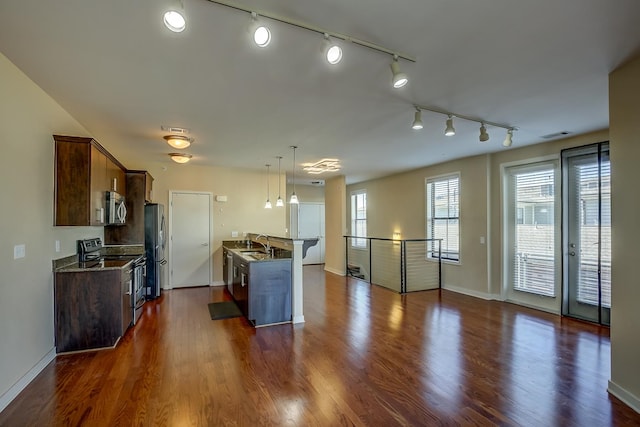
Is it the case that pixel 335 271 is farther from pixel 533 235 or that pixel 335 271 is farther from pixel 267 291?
pixel 533 235

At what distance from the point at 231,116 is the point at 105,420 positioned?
3013mm

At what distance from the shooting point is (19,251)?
267 centimetres

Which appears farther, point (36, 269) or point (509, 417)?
point (36, 269)

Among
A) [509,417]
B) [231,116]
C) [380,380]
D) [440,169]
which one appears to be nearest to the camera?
[509,417]

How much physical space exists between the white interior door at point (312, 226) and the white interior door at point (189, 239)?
389cm

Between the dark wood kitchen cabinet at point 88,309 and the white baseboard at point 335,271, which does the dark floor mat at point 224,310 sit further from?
the white baseboard at point 335,271

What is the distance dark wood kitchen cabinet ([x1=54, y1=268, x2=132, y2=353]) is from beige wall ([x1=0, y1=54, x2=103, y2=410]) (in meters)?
0.10

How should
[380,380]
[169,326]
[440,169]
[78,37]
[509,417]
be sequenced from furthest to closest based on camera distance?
[440,169] < [169,326] < [380,380] < [509,417] < [78,37]

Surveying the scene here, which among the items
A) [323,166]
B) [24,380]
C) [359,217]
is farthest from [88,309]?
[359,217]

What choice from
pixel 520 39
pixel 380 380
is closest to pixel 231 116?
pixel 520 39

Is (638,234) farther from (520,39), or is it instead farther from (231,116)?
(231,116)

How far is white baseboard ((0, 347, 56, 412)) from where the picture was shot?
2416 mm

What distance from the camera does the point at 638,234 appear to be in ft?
7.89

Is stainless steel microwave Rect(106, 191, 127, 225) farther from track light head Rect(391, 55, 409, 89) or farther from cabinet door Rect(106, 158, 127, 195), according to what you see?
track light head Rect(391, 55, 409, 89)
